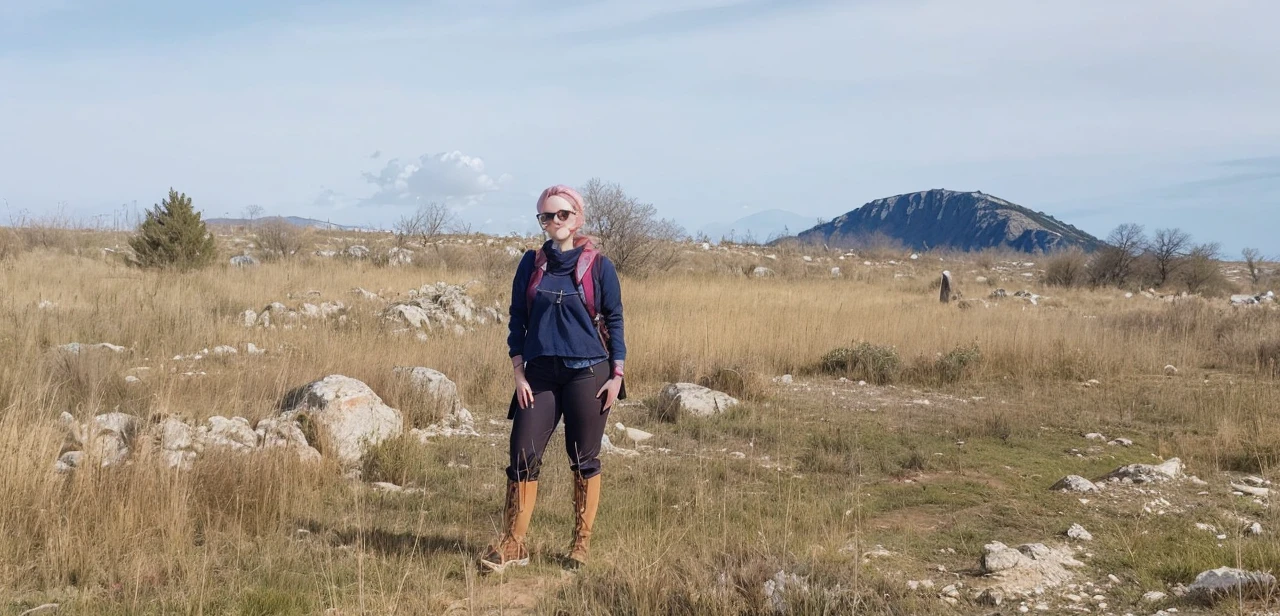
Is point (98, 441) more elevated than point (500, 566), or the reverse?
point (98, 441)

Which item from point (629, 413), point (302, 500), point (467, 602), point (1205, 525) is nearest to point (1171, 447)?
point (1205, 525)

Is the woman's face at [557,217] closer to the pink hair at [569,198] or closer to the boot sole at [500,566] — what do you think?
the pink hair at [569,198]

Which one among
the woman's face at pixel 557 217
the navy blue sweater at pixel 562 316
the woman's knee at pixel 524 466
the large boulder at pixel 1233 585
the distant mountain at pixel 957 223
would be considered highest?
the distant mountain at pixel 957 223

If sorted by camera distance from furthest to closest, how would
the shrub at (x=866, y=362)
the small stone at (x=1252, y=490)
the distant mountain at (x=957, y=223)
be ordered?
the distant mountain at (x=957, y=223), the shrub at (x=866, y=362), the small stone at (x=1252, y=490)

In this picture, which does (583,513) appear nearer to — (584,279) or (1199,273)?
(584,279)

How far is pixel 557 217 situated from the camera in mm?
3439

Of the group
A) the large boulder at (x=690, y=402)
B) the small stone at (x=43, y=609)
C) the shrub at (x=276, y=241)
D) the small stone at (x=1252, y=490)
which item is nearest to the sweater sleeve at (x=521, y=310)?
the small stone at (x=43, y=609)

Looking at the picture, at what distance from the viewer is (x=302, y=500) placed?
14.5ft

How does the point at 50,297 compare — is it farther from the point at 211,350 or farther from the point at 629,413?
the point at 629,413

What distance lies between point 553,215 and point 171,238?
1455 centimetres

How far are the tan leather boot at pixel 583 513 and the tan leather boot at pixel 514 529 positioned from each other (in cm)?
21

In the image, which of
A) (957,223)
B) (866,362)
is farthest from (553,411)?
(957,223)

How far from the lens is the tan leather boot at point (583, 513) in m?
3.60

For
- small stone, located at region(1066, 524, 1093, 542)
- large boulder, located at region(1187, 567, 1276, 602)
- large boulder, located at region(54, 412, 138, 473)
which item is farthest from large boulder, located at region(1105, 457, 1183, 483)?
large boulder, located at region(54, 412, 138, 473)
